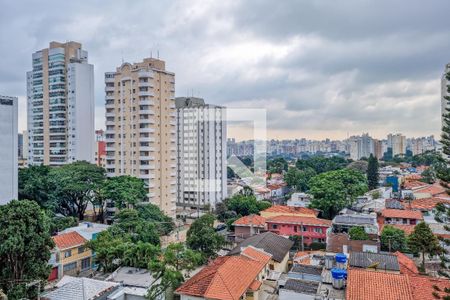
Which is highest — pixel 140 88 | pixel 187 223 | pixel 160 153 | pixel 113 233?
pixel 140 88

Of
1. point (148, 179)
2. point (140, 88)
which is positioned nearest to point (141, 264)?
point (148, 179)

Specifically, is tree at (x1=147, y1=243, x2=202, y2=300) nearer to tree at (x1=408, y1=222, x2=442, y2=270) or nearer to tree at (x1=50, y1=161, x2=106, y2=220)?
tree at (x1=408, y1=222, x2=442, y2=270)

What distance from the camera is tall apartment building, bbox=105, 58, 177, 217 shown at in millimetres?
23016

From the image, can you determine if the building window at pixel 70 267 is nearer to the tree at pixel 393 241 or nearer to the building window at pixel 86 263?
the building window at pixel 86 263

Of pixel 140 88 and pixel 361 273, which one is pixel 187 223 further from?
pixel 361 273

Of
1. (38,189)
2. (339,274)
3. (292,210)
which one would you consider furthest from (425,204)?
(38,189)

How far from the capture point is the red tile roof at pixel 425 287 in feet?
27.0

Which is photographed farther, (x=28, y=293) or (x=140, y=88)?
(x=140, y=88)

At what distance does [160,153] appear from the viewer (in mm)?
23719

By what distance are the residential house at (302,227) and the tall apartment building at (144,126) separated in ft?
27.7

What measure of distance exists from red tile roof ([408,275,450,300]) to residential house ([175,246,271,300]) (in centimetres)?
382

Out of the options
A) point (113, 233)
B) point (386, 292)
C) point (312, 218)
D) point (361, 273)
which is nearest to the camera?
point (386, 292)

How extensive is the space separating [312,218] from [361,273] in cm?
1069

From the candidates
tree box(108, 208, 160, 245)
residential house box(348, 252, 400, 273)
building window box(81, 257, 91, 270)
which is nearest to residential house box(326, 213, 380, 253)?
residential house box(348, 252, 400, 273)
